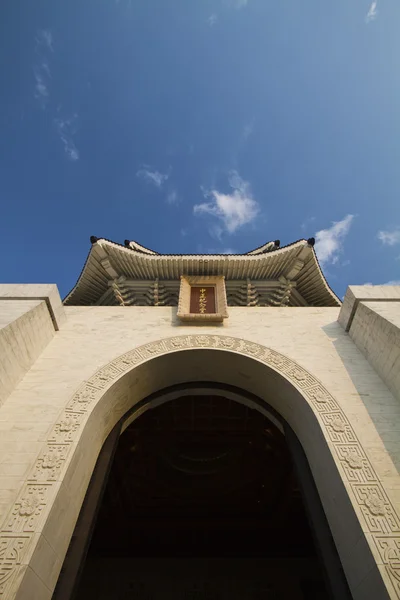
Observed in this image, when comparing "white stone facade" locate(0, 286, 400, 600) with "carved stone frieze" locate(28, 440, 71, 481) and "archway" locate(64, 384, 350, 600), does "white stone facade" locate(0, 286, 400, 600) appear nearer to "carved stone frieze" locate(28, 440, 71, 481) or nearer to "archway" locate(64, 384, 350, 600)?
"carved stone frieze" locate(28, 440, 71, 481)

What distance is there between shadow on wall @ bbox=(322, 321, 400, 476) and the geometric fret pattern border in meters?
0.28

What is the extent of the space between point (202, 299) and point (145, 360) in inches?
79.3

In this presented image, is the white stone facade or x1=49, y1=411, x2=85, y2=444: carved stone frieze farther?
x1=49, y1=411, x2=85, y2=444: carved stone frieze

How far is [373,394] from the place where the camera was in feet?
12.3

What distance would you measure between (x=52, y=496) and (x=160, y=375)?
2.20 meters

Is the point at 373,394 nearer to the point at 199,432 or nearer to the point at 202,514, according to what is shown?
the point at 199,432

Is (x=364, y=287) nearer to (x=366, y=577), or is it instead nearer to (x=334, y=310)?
(x=334, y=310)

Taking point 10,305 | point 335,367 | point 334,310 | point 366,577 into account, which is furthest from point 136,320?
point 366,577

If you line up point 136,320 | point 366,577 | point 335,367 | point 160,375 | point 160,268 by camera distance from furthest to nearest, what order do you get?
1. point 160,268
2. point 136,320
3. point 160,375
4. point 335,367
5. point 366,577

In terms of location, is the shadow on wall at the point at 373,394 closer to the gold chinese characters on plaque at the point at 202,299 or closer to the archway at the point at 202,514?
the gold chinese characters on plaque at the point at 202,299

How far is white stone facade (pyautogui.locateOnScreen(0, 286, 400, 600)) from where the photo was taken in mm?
2543

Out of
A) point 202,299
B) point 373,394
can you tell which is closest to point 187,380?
point 202,299

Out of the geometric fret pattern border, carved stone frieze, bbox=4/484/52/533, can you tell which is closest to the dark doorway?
the geometric fret pattern border

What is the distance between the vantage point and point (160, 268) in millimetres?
6828
